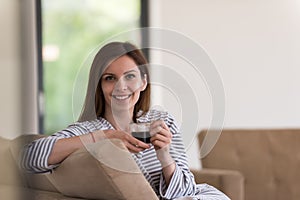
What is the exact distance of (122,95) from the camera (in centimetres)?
77

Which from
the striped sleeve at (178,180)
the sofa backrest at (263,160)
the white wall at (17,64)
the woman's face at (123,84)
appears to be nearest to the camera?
the white wall at (17,64)

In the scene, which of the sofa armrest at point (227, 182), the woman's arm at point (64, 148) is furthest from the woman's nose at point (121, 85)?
the sofa armrest at point (227, 182)

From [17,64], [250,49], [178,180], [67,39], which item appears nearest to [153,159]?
[178,180]

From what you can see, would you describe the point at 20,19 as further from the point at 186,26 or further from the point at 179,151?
the point at 186,26

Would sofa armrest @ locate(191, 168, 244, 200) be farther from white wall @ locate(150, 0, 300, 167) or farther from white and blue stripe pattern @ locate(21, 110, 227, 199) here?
white wall @ locate(150, 0, 300, 167)

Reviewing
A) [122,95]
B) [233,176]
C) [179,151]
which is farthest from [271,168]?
[122,95]

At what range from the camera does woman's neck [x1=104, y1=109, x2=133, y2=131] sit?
863 millimetres

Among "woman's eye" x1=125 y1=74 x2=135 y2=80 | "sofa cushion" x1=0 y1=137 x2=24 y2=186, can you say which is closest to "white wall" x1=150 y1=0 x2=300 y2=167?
"woman's eye" x1=125 y1=74 x2=135 y2=80

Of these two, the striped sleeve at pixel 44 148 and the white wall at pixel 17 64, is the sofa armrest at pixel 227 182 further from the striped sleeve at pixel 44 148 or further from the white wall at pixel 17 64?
the white wall at pixel 17 64

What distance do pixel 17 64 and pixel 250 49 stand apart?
3.13 metres

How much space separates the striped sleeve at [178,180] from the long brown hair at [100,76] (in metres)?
0.19

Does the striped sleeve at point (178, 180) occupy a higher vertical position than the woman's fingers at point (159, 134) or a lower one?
lower

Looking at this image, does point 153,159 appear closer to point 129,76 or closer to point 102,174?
point 102,174

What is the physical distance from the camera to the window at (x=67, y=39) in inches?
115
